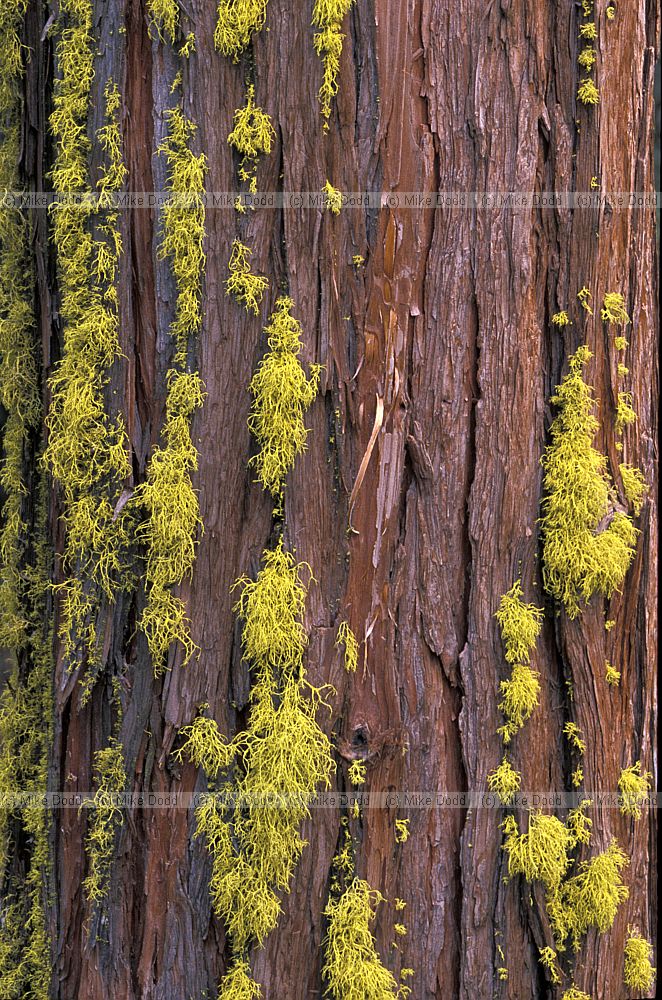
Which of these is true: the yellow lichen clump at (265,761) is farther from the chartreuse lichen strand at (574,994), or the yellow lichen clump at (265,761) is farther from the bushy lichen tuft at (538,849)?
the chartreuse lichen strand at (574,994)


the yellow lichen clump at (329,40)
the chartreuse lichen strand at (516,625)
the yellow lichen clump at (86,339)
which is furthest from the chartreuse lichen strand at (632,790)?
the yellow lichen clump at (329,40)

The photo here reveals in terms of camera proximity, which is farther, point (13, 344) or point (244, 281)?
point (13, 344)

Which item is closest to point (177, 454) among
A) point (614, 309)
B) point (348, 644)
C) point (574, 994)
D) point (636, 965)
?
point (348, 644)

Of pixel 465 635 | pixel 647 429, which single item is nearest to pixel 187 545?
pixel 465 635

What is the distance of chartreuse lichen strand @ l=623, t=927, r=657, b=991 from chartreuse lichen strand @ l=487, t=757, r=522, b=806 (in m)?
0.49

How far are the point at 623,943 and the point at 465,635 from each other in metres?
0.82

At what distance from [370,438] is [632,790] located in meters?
0.97

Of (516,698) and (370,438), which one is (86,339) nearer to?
(370,438)

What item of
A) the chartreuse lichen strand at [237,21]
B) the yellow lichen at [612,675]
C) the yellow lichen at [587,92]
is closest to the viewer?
the chartreuse lichen strand at [237,21]

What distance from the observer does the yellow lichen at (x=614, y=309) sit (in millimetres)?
1604

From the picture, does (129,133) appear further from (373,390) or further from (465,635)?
(465,635)

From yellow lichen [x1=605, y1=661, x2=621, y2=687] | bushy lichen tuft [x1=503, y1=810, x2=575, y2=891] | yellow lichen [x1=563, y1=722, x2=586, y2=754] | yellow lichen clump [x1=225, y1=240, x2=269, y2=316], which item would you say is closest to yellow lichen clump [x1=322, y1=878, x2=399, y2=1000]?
bushy lichen tuft [x1=503, y1=810, x2=575, y2=891]

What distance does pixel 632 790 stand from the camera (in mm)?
1675

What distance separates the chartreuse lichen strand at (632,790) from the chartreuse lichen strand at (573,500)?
1.31 feet
